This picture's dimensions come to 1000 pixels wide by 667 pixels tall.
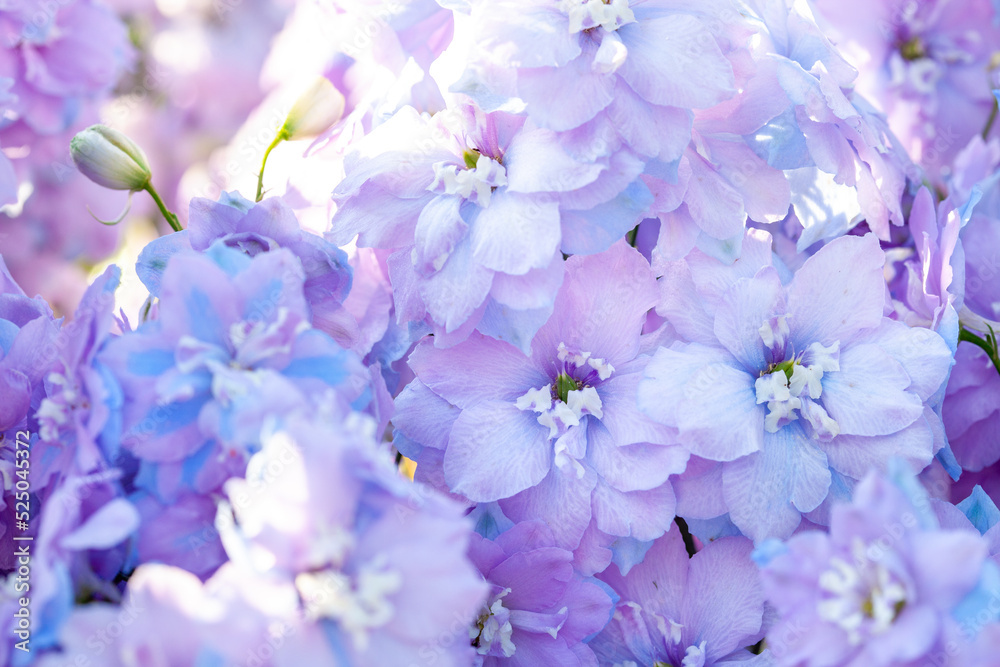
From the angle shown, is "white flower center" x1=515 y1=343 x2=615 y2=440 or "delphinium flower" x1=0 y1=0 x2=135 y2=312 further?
"delphinium flower" x1=0 y1=0 x2=135 y2=312

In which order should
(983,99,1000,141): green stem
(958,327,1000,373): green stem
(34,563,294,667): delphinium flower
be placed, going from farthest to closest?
(983,99,1000,141): green stem < (958,327,1000,373): green stem < (34,563,294,667): delphinium flower

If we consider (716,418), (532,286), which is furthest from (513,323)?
(716,418)

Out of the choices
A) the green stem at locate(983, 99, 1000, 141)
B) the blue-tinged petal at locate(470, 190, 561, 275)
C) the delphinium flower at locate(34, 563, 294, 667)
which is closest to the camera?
the delphinium flower at locate(34, 563, 294, 667)

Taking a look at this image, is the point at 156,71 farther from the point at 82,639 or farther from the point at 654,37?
the point at 82,639

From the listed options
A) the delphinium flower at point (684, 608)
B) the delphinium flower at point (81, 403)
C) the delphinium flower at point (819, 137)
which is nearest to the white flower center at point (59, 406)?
the delphinium flower at point (81, 403)

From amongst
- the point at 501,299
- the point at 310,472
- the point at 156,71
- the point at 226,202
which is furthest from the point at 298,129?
the point at 156,71

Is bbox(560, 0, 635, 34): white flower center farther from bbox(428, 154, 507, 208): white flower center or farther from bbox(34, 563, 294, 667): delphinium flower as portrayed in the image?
bbox(34, 563, 294, 667): delphinium flower

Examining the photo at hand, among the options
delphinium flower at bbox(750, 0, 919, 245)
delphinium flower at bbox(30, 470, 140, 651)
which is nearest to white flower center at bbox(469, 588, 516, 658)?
delphinium flower at bbox(30, 470, 140, 651)
